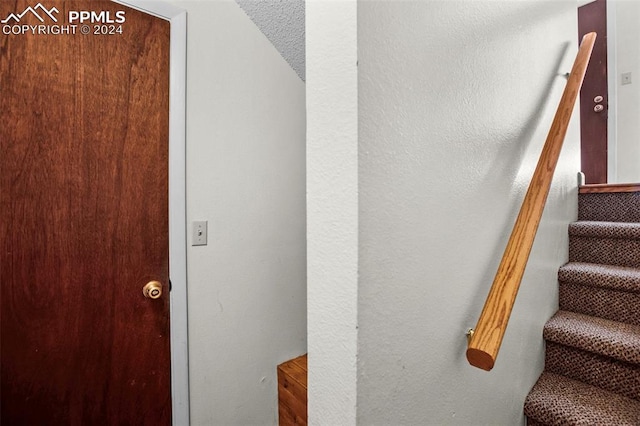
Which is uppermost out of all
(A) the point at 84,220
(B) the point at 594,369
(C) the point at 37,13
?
(C) the point at 37,13

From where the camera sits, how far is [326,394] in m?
0.62

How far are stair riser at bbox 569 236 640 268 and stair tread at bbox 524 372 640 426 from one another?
0.67 meters

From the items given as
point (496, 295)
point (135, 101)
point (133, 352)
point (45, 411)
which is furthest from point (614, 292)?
point (45, 411)

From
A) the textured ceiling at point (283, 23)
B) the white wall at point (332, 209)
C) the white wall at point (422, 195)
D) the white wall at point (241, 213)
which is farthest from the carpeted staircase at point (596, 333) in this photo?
the textured ceiling at point (283, 23)

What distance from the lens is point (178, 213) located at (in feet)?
4.08

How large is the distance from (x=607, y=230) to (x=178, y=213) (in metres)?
1.98

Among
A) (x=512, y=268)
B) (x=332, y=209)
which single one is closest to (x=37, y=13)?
(x=332, y=209)

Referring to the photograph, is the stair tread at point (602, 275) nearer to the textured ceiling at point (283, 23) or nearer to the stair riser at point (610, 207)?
the stair riser at point (610, 207)

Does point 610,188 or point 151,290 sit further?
point 610,188

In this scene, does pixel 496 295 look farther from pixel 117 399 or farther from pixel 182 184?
pixel 117 399

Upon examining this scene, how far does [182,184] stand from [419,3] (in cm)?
100

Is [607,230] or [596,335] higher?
[607,230]

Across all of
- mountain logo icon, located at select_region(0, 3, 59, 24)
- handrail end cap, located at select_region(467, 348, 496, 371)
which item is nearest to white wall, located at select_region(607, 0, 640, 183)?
handrail end cap, located at select_region(467, 348, 496, 371)

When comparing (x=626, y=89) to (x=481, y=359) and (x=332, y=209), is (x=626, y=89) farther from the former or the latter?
(x=332, y=209)
